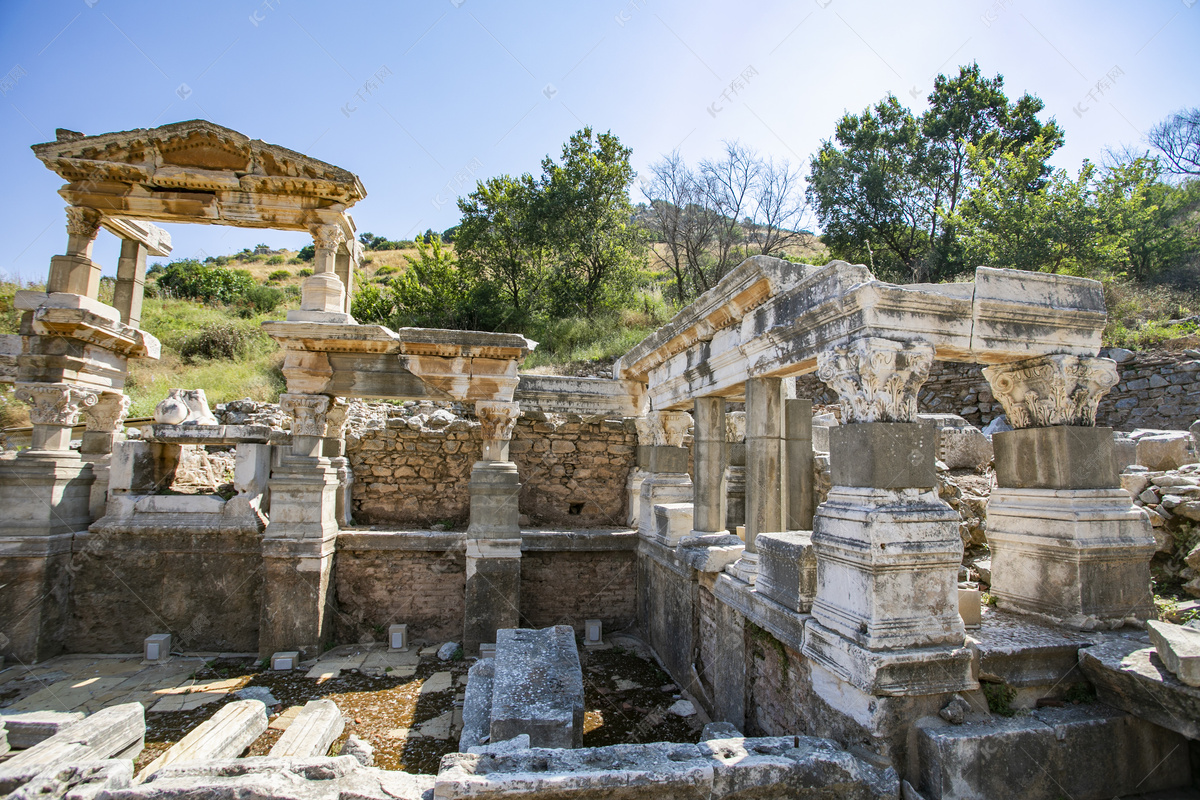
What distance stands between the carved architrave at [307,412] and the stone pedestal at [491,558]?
1.98m

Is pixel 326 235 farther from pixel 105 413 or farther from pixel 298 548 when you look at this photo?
pixel 105 413

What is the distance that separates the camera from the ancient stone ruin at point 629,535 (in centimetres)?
311

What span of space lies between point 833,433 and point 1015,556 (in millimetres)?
2028

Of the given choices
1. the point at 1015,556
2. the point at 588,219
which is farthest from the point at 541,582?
the point at 588,219

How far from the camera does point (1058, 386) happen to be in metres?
3.94

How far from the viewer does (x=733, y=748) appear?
10.5 ft

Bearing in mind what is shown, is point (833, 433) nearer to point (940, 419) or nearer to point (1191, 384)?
point (940, 419)

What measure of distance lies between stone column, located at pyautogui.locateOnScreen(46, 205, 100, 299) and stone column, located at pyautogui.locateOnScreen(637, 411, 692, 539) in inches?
294

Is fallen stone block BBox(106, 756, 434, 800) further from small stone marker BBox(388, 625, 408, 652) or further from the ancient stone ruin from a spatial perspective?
small stone marker BBox(388, 625, 408, 652)

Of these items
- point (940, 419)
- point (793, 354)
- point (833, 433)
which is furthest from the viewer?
point (940, 419)

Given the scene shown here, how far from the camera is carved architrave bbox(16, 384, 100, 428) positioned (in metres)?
6.84

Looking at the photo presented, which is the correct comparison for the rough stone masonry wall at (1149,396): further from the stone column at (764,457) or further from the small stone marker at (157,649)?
the small stone marker at (157,649)

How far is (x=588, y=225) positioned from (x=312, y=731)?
16438 millimetres

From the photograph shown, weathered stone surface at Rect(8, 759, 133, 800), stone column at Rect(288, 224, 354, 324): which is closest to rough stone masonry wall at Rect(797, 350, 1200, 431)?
stone column at Rect(288, 224, 354, 324)
